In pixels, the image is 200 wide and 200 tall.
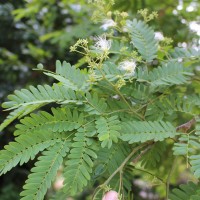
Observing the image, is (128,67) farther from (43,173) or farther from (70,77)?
(43,173)

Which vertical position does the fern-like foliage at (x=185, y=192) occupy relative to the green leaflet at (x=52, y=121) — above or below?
below

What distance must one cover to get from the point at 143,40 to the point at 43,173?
0.46 metres

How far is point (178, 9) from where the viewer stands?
5.52 ft

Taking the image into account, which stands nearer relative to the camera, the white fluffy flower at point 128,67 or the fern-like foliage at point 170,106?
the white fluffy flower at point 128,67

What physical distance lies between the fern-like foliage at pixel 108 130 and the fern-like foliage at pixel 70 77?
0.09 meters

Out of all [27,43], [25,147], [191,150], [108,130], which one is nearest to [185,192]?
[191,150]

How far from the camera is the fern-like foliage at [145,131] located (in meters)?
0.78

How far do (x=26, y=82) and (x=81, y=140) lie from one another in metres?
2.22

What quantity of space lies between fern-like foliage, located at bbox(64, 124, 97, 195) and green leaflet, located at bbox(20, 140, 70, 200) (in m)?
0.02

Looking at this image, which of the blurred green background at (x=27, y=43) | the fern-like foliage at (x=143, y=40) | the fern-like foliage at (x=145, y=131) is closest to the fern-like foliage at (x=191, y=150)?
the fern-like foliage at (x=145, y=131)

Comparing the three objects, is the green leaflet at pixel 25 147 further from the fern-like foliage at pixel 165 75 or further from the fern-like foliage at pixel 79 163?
the fern-like foliage at pixel 165 75

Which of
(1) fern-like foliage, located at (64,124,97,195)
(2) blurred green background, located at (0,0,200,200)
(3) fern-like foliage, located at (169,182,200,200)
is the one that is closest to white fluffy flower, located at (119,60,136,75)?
(1) fern-like foliage, located at (64,124,97,195)

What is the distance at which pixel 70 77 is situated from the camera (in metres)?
0.83

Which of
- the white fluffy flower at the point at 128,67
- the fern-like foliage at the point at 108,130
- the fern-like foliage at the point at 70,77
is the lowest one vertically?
the fern-like foliage at the point at 108,130
